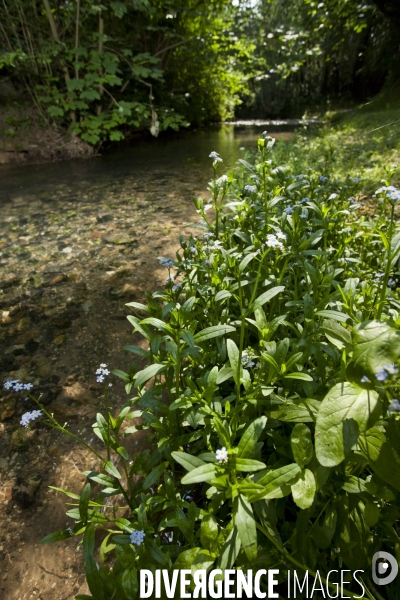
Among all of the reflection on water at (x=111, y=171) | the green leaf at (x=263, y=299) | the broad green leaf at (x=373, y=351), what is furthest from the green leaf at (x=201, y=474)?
the reflection on water at (x=111, y=171)

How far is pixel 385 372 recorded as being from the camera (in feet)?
2.65

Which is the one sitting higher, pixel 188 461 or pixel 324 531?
pixel 188 461

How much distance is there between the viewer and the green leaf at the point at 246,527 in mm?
896

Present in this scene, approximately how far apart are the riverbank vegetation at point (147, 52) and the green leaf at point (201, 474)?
6940 mm

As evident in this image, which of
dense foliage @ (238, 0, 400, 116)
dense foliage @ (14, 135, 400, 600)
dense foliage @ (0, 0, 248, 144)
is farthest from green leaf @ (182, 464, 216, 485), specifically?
dense foliage @ (238, 0, 400, 116)

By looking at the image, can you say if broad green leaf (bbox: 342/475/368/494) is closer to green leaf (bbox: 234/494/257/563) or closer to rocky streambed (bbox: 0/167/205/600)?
green leaf (bbox: 234/494/257/563)

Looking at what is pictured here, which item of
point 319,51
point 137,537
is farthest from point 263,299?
point 319,51

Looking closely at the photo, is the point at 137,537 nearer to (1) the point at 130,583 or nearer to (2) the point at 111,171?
(1) the point at 130,583

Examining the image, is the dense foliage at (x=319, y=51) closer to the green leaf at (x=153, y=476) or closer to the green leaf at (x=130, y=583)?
the green leaf at (x=153, y=476)

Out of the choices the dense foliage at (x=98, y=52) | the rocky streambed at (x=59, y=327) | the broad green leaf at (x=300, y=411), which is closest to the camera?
the broad green leaf at (x=300, y=411)

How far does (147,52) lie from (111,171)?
9.65 ft

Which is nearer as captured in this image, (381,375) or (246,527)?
(381,375)

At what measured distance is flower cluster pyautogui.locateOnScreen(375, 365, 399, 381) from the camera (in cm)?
78

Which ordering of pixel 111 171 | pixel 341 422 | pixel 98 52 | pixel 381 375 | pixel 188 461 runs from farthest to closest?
pixel 98 52 → pixel 111 171 → pixel 188 461 → pixel 341 422 → pixel 381 375
